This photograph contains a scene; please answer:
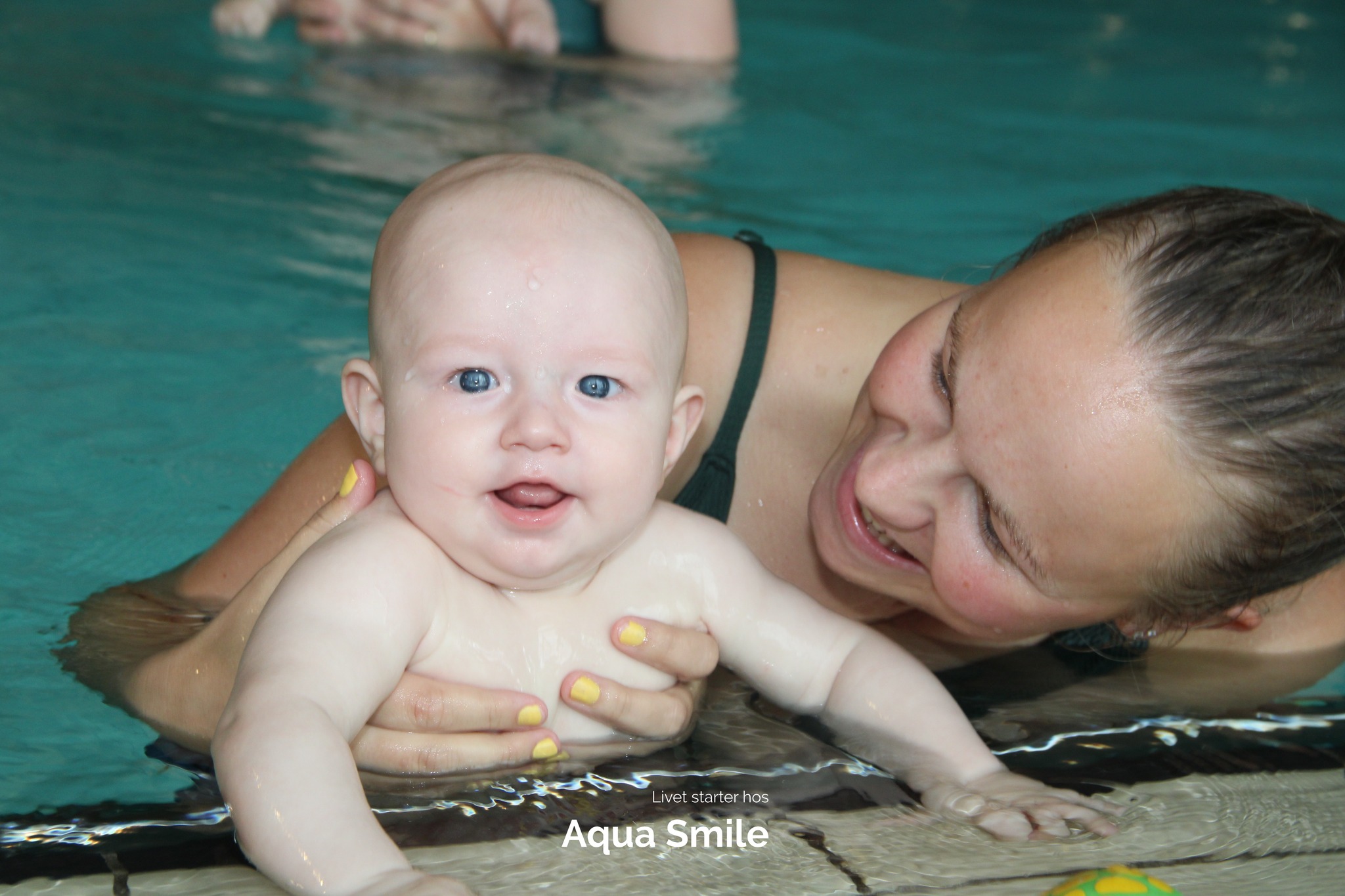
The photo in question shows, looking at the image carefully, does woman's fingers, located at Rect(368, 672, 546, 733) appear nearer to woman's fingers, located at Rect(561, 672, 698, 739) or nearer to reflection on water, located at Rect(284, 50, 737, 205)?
woman's fingers, located at Rect(561, 672, 698, 739)

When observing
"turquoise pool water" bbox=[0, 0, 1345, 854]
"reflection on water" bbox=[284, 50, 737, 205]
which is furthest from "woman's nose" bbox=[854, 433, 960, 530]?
"reflection on water" bbox=[284, 50, 737, 205]

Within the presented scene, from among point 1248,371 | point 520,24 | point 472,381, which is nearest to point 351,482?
point 472,381

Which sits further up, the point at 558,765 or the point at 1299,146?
the point at 1299,146

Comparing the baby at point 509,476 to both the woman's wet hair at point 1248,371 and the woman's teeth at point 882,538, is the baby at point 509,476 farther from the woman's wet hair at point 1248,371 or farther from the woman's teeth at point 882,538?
the woman's wet hair at point 1248,371

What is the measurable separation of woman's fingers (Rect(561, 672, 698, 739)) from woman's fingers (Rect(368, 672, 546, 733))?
69mm

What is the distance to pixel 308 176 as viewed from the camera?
191 inches

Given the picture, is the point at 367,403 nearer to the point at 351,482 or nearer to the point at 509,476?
the point at 351,482

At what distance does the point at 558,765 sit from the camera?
2.02 m

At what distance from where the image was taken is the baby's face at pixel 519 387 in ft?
6.01

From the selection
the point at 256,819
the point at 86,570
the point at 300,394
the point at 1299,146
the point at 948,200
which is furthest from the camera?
the point at 1299,146

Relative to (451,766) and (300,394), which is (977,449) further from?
(300,394)

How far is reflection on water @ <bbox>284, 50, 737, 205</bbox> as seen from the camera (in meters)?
5.02

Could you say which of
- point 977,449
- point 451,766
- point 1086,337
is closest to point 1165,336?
point 1086,337

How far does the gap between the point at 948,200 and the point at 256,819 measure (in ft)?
14.0
